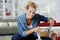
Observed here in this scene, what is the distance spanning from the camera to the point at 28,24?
196 cm

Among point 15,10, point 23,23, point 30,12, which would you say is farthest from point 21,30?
point 15,10

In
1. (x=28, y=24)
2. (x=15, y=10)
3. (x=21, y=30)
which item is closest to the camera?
(x=21, y=30)

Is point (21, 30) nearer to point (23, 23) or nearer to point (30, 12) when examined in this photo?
point (23, 23)

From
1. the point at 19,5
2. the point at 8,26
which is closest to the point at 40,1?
the point at 19,5

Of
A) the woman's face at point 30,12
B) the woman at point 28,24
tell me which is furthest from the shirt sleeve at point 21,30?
the woman's face at point 30,12

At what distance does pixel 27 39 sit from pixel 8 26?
162 cm

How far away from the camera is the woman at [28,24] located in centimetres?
182

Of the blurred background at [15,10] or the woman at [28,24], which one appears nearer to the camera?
the woman at [28,24]

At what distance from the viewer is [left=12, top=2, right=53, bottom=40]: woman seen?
5.96 feet

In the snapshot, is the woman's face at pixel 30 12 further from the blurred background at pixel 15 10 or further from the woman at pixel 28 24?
the blurred background at pixel 15 10

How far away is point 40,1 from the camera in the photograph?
11.8ft

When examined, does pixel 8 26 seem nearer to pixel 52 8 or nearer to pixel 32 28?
pixel 52 8

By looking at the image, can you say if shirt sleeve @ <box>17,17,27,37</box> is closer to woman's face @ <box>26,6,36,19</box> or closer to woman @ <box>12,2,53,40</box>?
woman @ <box>12,2,53,40</box>

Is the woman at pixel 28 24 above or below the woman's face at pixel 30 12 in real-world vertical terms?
below
